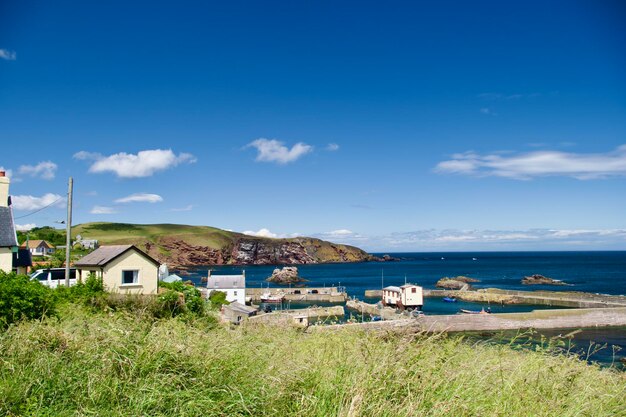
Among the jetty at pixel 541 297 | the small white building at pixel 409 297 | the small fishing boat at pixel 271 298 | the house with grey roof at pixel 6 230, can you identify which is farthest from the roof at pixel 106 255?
the jetty at pixel 541 297

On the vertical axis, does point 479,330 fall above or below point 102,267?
below

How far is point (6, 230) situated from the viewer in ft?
66.1

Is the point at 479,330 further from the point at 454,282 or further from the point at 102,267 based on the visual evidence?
the point at 454,282

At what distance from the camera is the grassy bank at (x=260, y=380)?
15.1ft

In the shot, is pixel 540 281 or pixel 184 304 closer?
pixel 184 304

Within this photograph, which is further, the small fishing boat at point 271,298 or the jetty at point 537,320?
the small fishing boat at point 271,298

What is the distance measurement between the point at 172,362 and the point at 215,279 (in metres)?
58.2

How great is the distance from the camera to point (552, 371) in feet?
21.4

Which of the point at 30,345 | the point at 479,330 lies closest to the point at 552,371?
the point at 30,345

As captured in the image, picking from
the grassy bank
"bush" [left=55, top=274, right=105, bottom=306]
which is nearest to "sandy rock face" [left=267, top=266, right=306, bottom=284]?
"bush" [left=55, top=274, right=105, bottom=306]

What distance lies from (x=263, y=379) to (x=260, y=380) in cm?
7

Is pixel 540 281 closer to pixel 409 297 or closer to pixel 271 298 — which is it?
pixel 409 297

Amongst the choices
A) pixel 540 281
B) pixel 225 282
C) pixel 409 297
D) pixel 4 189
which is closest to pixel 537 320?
pixel 409 297

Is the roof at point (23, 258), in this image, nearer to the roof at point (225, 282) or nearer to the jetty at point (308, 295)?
the roof at point (225, 282)
